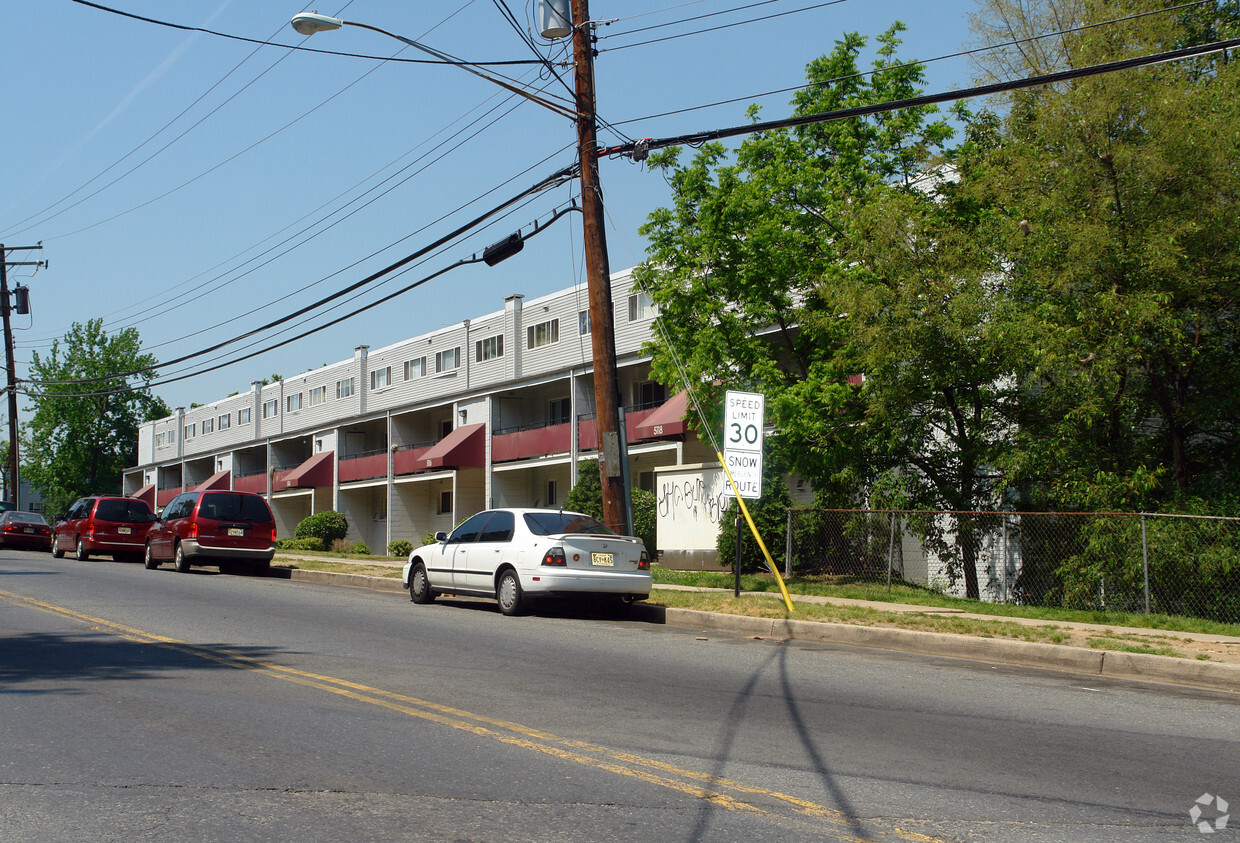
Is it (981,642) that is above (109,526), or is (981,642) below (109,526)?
Answer: below

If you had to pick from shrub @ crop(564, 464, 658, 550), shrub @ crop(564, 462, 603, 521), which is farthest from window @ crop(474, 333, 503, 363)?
shrub @ crop(564, 462, 603, 521)

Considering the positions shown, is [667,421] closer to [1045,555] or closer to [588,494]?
[588,494]

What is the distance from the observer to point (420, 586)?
16.8 meters

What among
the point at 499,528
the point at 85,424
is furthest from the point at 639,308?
the point at 85,424

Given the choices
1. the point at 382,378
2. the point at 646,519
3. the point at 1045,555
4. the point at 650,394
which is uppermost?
the point at 382,378

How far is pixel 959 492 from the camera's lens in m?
20.2

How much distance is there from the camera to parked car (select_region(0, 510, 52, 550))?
1458 inches

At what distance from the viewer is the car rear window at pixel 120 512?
1107 inches

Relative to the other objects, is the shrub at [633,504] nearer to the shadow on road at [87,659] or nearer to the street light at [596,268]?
the street light at [596,268]

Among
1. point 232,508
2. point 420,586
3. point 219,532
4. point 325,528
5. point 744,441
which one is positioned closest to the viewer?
point 744,441

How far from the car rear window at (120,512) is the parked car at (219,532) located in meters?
4.54

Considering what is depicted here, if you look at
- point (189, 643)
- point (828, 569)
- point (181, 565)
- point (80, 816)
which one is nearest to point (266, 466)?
point (181, 565)

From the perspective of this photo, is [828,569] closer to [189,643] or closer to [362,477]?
[189,643]

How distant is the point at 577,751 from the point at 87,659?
18.9 ft
